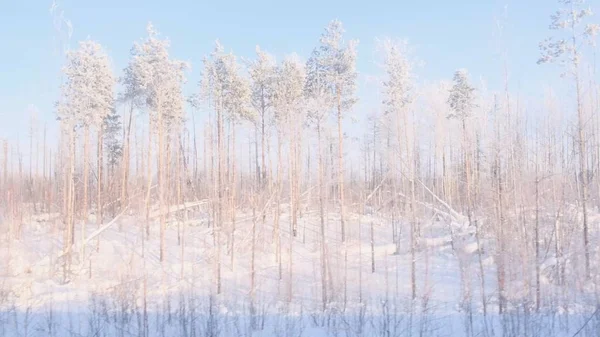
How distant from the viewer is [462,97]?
27375 mm

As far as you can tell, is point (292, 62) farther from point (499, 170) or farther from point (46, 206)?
point (46, 206)

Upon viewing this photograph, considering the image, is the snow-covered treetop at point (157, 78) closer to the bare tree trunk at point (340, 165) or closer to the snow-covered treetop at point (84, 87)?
the snow-covered treetop at point (84, 87)

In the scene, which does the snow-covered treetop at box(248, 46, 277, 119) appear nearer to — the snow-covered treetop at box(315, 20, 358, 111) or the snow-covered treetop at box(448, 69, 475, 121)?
the snow-covered treetop at box(315, 20, 358, 111)

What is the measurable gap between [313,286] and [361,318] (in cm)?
722

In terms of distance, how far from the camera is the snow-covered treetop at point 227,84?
22984 mm

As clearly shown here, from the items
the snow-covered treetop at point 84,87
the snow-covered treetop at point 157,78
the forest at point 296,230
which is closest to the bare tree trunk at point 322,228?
the forest at point 296,230

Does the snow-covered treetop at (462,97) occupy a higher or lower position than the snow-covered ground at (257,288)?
higher

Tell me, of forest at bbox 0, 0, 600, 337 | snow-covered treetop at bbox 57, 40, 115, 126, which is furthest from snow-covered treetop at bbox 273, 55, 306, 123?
snow-covered treetop at bbox 57, 40, 115, 126

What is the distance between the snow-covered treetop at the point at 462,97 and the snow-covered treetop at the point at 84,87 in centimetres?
1772

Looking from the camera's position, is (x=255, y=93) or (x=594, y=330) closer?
(x=594, y=330)

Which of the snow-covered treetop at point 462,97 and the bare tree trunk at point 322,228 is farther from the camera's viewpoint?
the snow-covered treetop at point 462,97

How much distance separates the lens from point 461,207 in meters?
30.7

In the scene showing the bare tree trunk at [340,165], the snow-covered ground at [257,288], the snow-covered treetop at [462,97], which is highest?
the snow-covered treetop at [462,97]

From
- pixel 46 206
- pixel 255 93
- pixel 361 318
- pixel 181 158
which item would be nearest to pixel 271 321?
pixel 361 318
